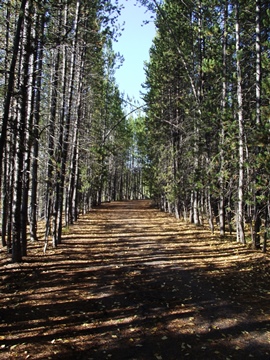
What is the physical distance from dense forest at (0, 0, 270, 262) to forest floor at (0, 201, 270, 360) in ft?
5.01

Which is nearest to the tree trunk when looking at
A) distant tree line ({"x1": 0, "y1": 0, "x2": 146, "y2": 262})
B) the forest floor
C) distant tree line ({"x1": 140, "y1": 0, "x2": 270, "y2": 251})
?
distant tree line ({"x1": 140, "y1": 0, "x2": 270, "y2": 251})

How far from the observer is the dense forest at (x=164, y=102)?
9344 millimetres

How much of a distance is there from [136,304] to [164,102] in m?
20.6

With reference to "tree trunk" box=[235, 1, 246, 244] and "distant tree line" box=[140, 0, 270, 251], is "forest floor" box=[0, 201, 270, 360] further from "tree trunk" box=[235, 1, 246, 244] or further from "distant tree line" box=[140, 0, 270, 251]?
"distant tree line" box=[140, 0, 270, 251]

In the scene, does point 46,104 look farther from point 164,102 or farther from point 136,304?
point 136,304

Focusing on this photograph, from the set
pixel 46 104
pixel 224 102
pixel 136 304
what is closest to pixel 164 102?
pixel 46 104

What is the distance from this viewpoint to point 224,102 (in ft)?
46.5

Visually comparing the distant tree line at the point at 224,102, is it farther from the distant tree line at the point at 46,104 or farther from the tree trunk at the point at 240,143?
the distant tree line at the point at 46,104

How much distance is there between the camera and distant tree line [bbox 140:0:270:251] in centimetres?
1140

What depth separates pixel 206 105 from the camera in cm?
1466

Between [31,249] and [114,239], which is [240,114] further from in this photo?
[31,249]

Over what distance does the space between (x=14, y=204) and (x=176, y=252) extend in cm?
614

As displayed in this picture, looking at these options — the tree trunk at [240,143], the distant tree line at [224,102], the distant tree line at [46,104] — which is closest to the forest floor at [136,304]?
the tree trunk at [240,143]

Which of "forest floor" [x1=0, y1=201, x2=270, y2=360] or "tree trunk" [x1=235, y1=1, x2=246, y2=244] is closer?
"forest floor" [x1=0, y1=201, x2=270, y2=360]
